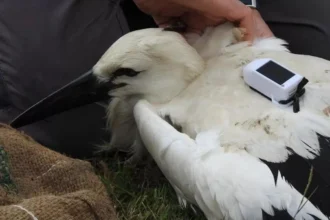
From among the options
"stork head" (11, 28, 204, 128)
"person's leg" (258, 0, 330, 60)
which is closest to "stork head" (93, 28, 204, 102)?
"stork head" (11, 28, 204, 128)

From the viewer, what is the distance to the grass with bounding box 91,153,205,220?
174 centimetres

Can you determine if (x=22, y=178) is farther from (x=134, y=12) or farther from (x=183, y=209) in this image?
(x=134, y=12)

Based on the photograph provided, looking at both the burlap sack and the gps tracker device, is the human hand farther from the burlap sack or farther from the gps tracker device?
the burlap sack

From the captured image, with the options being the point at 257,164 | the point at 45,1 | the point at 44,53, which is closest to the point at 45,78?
the point at 44,53

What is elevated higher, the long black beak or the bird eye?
the bird eye

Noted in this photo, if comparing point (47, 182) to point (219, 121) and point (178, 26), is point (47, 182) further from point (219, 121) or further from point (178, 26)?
point (178, 26)

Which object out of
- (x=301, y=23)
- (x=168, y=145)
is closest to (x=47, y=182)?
(x=168, y=145)

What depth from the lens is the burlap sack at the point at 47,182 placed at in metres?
1.40

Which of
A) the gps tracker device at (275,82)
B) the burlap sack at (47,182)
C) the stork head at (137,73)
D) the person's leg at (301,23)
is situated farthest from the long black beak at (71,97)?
the person's leg at (301,23)

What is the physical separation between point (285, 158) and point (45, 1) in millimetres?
759

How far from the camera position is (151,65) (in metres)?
1.74

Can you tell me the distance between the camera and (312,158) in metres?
1.49

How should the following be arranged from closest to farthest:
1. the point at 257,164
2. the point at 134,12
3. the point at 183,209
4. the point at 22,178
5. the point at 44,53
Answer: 1. the point at 257,164
2. the point at 22,178
3. the point at 183,209
4. the point at 44,53
5. the point at 134,12

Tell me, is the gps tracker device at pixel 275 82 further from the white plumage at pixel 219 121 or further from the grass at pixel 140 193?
the grass at pixel 140 193
